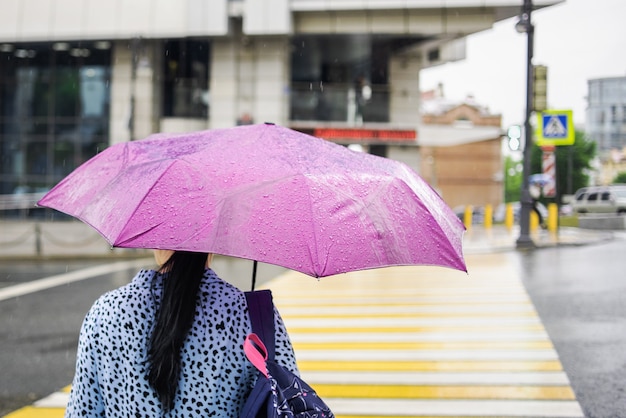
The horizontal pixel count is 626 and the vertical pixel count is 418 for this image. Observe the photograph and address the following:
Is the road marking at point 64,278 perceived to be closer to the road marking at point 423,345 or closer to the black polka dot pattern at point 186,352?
the road marking at point 423,345

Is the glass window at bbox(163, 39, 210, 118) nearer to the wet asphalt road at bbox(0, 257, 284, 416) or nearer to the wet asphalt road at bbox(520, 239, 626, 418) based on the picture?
the wet asphalt road at bbox(0, 257, 284, 416)

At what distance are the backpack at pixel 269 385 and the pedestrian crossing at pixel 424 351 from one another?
3428mm

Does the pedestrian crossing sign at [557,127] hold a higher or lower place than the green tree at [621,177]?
higher

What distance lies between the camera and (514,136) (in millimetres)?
19922

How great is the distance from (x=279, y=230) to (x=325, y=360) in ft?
16.3

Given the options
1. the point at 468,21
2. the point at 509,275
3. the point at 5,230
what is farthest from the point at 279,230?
the point at 468,21

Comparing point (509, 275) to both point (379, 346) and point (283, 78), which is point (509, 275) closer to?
point (379, 346)

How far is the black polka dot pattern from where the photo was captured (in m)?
1.86

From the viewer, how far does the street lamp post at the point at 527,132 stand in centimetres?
1852

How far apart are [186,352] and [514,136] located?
19.3 metres

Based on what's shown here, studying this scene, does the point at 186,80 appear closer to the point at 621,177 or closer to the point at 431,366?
the point at 431,366

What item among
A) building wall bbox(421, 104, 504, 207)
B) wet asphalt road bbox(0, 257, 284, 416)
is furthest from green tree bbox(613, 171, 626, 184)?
wet asphalt road bbox(0, 257, 284, 416)

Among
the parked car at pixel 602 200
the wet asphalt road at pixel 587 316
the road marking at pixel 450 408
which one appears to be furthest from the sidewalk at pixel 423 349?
the parked car at pixel 602 200

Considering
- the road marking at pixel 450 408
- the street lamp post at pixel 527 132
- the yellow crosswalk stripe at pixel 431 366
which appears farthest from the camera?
the street lamp post at pixel 527 132
